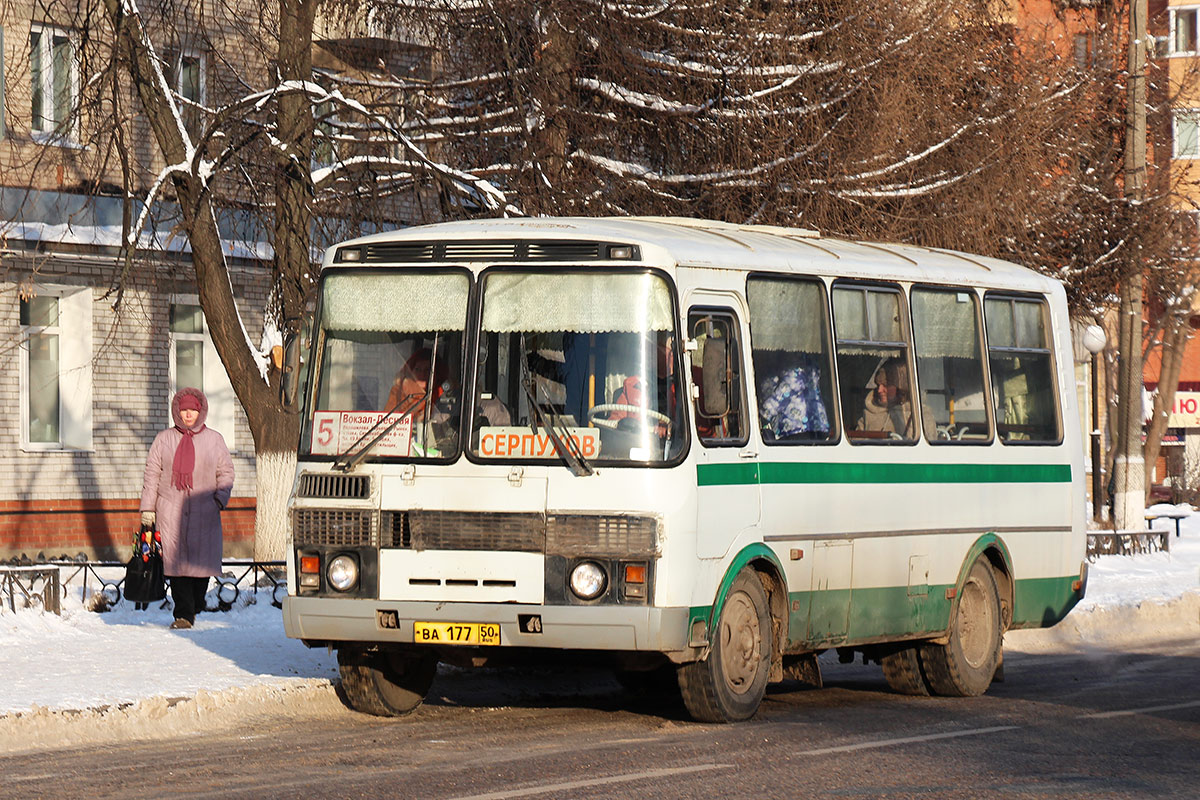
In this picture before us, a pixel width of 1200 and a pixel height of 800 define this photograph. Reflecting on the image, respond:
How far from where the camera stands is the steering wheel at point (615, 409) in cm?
1104

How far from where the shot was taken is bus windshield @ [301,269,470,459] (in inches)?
449

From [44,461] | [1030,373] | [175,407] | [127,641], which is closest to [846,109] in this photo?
[1030,373]

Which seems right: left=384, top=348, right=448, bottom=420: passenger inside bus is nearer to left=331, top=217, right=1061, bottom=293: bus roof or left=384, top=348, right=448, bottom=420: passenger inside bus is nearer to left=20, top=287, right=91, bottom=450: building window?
left=331, top=217, right=1061, bottom=293: bus roof

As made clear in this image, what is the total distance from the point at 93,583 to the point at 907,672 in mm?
7717

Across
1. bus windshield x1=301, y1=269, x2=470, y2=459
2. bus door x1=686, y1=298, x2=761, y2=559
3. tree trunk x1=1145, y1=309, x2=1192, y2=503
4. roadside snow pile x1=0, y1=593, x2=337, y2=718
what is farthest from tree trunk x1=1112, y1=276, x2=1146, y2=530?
bus windshield x1=301, y1=269, x2=470, y2=459

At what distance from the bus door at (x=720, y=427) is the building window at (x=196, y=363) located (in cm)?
1706

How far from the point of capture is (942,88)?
830 inches

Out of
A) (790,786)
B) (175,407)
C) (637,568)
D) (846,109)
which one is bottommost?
(790,786)

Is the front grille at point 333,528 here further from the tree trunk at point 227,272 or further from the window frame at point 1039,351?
the tree trunk at point 227,272

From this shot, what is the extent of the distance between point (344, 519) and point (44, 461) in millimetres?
15761

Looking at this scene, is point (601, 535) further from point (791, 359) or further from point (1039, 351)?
point (1039, 351)

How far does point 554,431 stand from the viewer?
36.4ft

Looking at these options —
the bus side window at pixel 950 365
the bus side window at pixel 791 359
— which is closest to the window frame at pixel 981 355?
the bus side window at pixel 950 365

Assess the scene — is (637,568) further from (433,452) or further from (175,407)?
(175,407)
